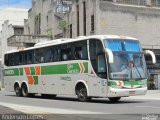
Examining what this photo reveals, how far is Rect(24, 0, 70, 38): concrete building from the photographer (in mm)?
72312

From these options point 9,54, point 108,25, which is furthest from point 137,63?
point 108,25

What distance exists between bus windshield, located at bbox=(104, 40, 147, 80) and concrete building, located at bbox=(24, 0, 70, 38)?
147ft

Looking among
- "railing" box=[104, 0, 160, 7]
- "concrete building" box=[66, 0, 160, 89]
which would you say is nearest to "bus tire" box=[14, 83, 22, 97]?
"concrete building" box=[66, 0, 160, 89]

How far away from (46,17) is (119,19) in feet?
79.7

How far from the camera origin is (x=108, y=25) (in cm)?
5694

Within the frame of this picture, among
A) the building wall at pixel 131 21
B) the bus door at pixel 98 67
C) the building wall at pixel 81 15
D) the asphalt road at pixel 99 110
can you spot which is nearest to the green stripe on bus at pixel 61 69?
the bus door at pixel 98 67

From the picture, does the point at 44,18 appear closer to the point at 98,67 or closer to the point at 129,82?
the point at 98,67

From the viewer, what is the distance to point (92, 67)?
2469 centimetres

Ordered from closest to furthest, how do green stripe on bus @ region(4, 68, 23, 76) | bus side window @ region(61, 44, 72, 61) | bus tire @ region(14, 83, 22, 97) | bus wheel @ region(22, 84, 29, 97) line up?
bus side window @ region(61, 44, 72, 61), bus wheel @ region(22, 84, 29, 97), green stripe on bus @ region(4, 68, 23, 76), bus tire @ region(14, 83, 22, 97)

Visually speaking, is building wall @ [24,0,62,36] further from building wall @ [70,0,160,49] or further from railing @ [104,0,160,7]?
railing @ [104,0,160,7]

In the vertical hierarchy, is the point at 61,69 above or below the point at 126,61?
below

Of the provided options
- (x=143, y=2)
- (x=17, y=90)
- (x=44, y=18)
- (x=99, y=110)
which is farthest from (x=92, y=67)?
(x=44, y=18)

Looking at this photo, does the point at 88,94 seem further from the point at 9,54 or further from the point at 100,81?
the point at 9,54

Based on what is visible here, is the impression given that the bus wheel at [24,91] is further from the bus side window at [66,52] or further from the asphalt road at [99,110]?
the asphalt road at [99,110]
